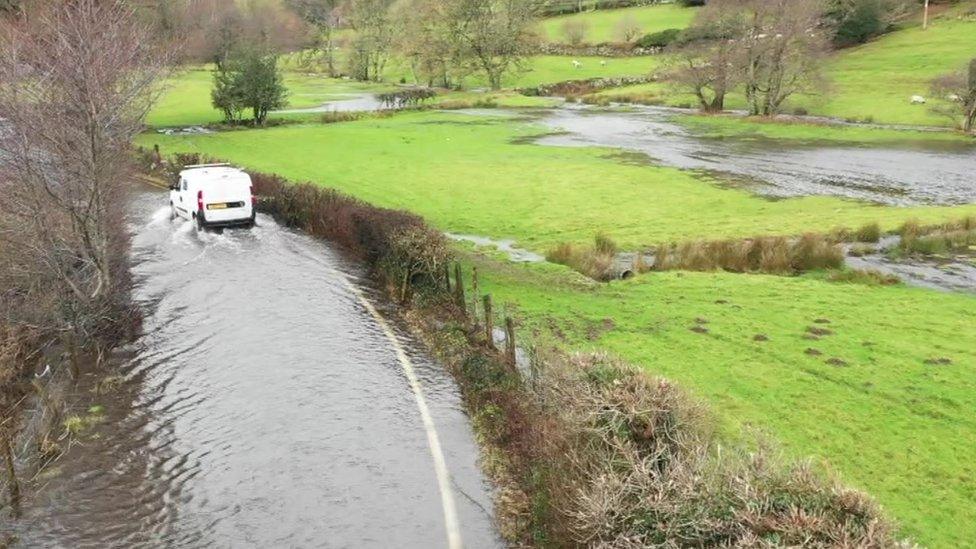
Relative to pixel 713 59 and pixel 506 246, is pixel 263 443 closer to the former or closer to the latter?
pixel 506 246

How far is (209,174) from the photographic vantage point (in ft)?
94.5

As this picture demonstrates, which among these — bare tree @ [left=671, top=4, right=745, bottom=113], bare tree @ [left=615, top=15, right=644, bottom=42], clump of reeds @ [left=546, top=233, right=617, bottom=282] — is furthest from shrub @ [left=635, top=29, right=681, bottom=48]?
clump of reeds @ [left=546, top=233, right=617, bottom=282]

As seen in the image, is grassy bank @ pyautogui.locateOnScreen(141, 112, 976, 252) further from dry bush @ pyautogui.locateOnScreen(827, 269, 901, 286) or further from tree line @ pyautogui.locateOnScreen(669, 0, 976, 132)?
tree line @ pyautogui.locateOnScreen(669, 0, 976, 132)

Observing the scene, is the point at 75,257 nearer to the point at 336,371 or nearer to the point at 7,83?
the point at 7,83

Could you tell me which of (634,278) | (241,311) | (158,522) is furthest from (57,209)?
(634,278)

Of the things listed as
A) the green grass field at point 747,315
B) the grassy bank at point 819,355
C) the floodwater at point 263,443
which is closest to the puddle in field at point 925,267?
the green grass field at point 747,315

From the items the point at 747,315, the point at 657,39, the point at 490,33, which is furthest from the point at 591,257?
the point at 657,39

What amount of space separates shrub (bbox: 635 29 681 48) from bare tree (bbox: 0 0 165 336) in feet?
340

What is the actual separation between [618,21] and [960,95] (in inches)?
3079

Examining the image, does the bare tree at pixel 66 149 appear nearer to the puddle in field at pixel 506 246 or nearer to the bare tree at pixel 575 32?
the puddle in field at pixel 506 246

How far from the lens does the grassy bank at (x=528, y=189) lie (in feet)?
98.6

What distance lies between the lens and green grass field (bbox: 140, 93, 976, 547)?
11.8 m

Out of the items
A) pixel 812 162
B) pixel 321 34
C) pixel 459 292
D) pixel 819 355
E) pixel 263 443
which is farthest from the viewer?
pixel 321 34

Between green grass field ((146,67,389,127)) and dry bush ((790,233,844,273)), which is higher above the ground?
green grass field ((146,67,389,127))
